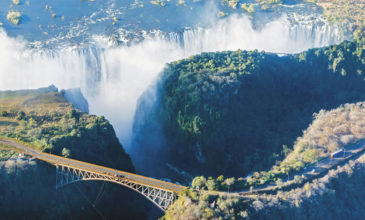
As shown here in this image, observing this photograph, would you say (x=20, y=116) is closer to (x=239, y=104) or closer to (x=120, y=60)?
(x=120, y=60)

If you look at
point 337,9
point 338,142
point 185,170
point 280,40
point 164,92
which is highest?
point 337,9

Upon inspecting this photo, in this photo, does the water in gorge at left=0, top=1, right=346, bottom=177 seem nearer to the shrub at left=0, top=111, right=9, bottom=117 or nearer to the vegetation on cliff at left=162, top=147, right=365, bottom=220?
the shrub at left=0, top=111, right=9, bottom=117

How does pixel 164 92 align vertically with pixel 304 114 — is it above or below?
above

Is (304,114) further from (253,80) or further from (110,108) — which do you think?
(110,108)

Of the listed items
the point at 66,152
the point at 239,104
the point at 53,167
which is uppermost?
the point at 239,104

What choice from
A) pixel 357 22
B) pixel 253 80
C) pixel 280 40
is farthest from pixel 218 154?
pixel 357 22

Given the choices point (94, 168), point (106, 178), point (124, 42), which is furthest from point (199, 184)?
point (124, 42)
